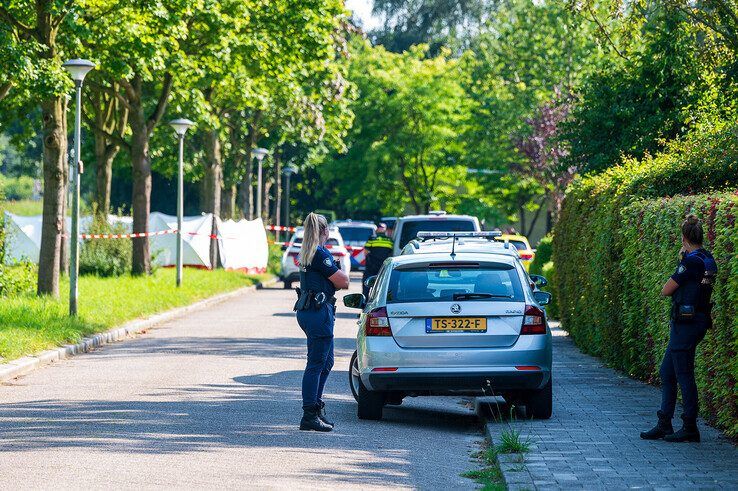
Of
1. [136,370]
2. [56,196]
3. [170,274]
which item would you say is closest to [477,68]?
[170,274]

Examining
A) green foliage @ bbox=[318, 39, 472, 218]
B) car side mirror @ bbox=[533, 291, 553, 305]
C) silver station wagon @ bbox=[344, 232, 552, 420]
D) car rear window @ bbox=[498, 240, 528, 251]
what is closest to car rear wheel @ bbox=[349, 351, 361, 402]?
silver station wagon @ bbox=[344, 232, 552, 420]

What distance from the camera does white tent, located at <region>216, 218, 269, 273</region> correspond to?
41.7 m

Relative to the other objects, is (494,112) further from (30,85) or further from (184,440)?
(184,440)

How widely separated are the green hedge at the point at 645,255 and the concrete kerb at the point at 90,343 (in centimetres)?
676

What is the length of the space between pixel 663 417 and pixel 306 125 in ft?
122

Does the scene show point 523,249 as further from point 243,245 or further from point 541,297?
point 541,297

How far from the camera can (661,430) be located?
10.1 metres

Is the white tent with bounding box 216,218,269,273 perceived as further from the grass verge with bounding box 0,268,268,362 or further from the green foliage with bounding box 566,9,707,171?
the green foliage with bounding box 566,9,707,171

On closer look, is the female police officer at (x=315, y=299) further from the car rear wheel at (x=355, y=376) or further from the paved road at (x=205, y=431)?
the car rear wheel at (x=355, y=376)

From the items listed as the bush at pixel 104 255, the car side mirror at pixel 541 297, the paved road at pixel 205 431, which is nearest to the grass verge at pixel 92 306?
the paved road at pixel 205 431

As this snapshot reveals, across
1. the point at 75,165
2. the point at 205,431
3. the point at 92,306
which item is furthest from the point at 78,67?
the point at 205,431

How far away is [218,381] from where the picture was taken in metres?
14.6

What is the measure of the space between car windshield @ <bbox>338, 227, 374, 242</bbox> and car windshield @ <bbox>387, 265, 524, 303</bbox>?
37815 millimetres

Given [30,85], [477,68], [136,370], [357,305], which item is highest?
[477,68]
